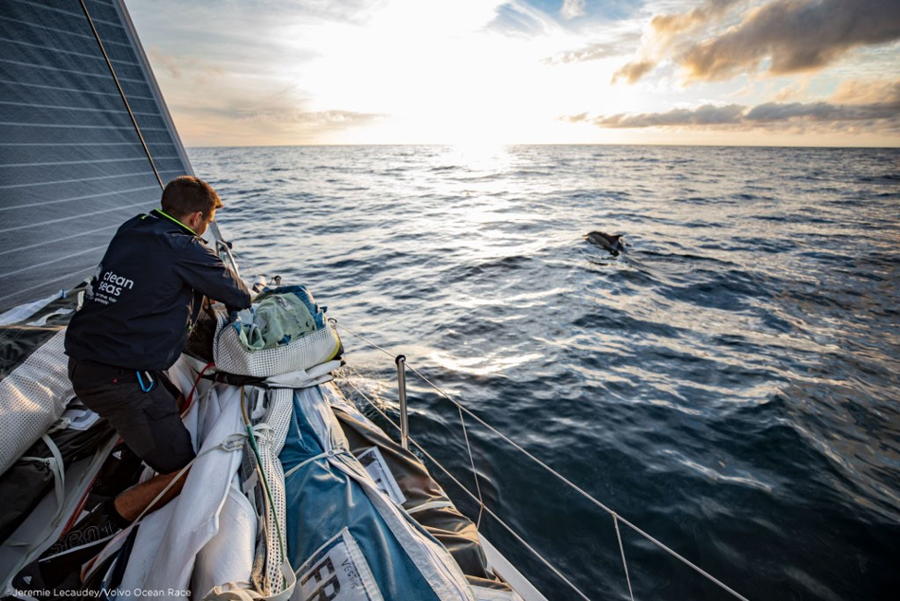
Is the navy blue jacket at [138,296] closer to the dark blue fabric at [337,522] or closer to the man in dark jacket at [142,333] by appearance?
the man in dark jacket at [142,333]

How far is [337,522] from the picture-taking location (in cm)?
165

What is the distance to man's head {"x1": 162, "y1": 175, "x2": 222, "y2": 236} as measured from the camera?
2143mm

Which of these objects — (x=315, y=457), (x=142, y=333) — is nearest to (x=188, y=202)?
(x=142, y=333)

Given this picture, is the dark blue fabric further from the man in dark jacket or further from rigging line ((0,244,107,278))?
rigging line ((0,244,107,278))

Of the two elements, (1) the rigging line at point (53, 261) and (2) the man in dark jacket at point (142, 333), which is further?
(1) the rigging line at point (53, 261)

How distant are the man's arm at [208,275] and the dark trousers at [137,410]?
521 mm

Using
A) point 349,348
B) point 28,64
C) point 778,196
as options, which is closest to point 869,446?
point 349,348

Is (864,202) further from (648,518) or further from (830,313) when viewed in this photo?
(648,518)

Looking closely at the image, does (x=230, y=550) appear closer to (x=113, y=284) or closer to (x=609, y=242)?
(x=113, y=284)

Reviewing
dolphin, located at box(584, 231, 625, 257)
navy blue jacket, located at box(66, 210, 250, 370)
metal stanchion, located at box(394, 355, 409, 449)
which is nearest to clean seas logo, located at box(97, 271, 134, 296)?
navy blue jacket, located at box(66, 210, 250, 370)

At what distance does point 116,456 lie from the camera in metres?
2.33

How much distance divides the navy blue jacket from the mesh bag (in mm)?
335

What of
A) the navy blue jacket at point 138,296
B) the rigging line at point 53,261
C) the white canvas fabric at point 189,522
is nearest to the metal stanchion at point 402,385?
the white canvas fabric at point 189,522

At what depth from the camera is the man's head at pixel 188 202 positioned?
214 centimetres
